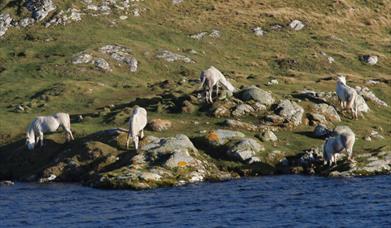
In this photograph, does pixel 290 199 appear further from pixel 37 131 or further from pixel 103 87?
pixel 103 87

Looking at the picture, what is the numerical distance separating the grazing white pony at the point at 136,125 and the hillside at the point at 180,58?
9.67ft

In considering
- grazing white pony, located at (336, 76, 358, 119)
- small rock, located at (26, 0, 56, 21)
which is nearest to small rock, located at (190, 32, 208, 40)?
small rock, located at (26, 0, 56, 21)

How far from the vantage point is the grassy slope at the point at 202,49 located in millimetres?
88062

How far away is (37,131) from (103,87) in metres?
26.3

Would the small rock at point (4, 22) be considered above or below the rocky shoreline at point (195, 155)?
below

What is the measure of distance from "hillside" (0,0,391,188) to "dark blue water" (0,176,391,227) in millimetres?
9350

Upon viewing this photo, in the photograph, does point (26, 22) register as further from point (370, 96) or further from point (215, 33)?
point (370, 96)

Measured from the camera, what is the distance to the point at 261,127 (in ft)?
226

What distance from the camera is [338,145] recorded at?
196 ft

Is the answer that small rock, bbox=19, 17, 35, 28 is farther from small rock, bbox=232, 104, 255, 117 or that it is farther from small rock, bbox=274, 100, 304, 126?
small rock, bbox=274, 100, 304, 126

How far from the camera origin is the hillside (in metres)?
73.1

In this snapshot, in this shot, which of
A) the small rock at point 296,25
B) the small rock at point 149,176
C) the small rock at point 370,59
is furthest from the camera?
the small rock at point 296,25

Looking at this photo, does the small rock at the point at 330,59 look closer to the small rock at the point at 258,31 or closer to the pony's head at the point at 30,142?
the small rock at the point at 258,31

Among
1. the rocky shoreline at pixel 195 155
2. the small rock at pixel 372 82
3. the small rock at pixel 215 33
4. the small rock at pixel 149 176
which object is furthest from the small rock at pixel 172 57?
the small rock at pixel 149 176
